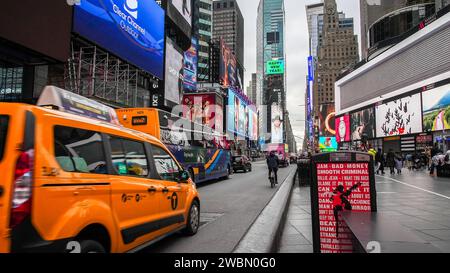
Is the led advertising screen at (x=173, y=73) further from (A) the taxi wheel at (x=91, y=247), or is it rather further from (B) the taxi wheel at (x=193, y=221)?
(A) the taxi wheel at (x=91, y=247)

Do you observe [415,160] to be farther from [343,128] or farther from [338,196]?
[343,128]

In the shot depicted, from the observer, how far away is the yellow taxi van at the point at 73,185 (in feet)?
10.1

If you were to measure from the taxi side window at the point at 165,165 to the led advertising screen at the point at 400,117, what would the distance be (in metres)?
62.1

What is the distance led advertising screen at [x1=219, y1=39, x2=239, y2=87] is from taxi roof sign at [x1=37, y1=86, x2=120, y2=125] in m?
91.2

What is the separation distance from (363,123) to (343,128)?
14.2m

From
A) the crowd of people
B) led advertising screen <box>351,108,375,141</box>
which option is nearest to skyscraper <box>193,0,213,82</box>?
led advertising screen <box>351,108,375,141</box>

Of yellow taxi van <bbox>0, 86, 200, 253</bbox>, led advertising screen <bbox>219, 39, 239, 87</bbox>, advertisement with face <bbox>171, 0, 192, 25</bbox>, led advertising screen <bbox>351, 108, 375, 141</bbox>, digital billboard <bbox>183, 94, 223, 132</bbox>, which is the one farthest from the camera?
led advertising screen <bbox>219, 39, 239, 87</bbox>

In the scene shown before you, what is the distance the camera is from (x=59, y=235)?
3.25 meters

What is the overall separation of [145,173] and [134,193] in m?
0.58

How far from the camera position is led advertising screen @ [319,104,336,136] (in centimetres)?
12500

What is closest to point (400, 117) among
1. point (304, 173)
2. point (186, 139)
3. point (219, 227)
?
point (304, 173)

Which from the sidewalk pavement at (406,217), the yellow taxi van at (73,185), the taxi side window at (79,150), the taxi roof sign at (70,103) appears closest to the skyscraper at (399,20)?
the sidewalk pavement at (406,217)

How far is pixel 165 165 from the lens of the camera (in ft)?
19.6

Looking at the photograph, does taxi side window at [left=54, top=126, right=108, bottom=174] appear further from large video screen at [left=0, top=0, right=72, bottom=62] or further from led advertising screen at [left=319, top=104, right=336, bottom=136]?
led advertising screen at [left=319, top=104, right=336, bottom=136]
